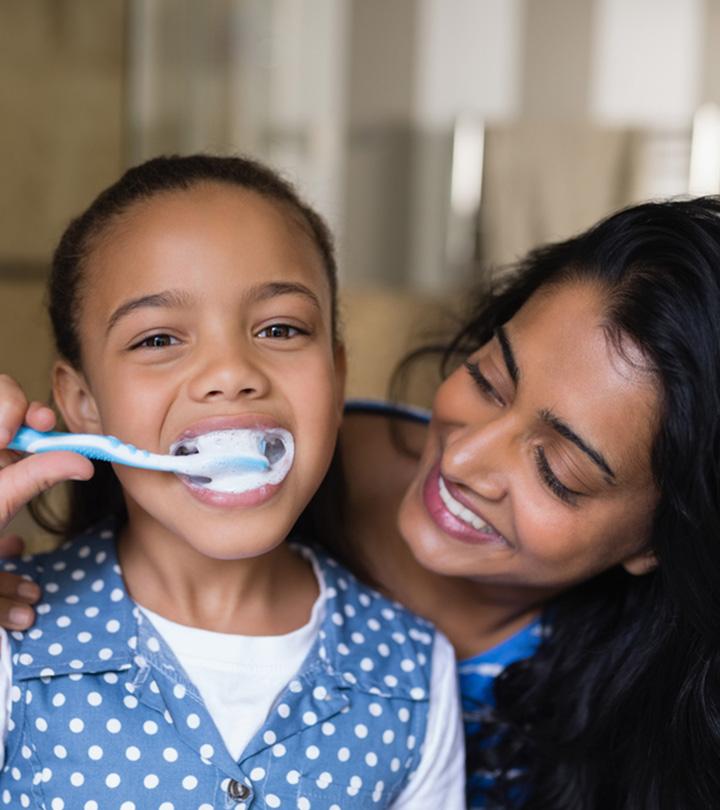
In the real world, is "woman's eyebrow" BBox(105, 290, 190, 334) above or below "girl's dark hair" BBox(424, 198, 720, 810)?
above

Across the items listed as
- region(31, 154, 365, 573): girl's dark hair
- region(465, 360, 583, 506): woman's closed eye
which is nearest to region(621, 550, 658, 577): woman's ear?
region(465, 360, 583, 506): woman's closed eye

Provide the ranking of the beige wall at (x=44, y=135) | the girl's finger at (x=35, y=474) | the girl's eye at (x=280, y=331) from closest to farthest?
the girl's finger at (x=35, y=474) → the girl's eye at (x=280, y=331) → the beige wall at (x=44, y=135)

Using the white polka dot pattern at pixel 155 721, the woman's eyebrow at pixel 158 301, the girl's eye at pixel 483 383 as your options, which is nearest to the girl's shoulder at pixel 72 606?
the white polka dot pattern at pixel 155 721

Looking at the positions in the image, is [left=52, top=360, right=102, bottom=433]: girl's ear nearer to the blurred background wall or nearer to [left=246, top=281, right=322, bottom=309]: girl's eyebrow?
[left=246, top=281, right=322, bottom=309]: girl's eyebrow

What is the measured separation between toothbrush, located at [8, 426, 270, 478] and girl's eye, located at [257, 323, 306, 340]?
117 mm

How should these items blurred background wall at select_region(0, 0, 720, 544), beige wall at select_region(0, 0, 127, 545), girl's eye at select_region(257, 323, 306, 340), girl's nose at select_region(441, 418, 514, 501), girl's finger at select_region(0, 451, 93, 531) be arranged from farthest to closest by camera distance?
blurred background wall at select_region(0, 0, 720, 544), beige wall at select_region(0, 0, 127, 545), girl's nose at select_region(441, 418, 514, 501), girl's eye at select_region(257, 323, 306, 340), girl's finger at select_region(0, 451, 93, 531)

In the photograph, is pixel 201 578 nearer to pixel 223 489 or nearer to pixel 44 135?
pixel 223 489

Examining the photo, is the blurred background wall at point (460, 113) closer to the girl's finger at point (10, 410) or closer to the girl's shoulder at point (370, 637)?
the girl's shoulder at point (370, 637)

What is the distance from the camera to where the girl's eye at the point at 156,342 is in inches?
33.9

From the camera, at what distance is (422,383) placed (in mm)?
1682

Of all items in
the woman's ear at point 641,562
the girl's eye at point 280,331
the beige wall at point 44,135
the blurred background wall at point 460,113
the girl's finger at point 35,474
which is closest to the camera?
the girl's finger at point 35,474

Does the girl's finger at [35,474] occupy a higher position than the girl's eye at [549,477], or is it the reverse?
the girl's finger at [35,474]

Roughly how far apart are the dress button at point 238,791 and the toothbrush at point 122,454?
0.78 ft

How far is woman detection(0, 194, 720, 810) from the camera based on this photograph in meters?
0.97
